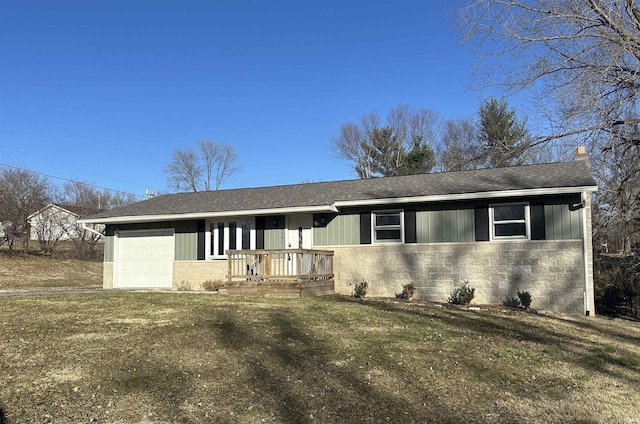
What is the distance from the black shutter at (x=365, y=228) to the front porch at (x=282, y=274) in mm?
1114

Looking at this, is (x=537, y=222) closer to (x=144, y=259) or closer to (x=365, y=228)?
(x=365, y=228)

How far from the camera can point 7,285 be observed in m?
22.1

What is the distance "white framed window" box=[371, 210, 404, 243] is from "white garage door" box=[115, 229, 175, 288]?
295 inches

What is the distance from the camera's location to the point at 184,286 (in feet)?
56.7

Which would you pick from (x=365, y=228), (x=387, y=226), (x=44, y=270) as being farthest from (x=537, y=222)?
(x=44, y=270)

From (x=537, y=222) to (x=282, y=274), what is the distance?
7113 millimetres

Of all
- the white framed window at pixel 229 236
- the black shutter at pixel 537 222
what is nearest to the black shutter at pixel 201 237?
the white framed window at pixel 229 236

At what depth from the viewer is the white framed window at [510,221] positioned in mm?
13469

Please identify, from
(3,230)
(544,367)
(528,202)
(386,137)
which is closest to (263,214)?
(528,202)


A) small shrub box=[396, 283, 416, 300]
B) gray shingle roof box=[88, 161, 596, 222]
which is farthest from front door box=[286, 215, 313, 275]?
small shrub box=[396, 283, 416, 300]

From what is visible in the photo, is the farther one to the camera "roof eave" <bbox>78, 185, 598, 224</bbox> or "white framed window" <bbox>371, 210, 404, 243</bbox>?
"white framed window" <bbox>371, 210, 404, 243</bbox>

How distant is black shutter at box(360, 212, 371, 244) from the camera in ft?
50.1

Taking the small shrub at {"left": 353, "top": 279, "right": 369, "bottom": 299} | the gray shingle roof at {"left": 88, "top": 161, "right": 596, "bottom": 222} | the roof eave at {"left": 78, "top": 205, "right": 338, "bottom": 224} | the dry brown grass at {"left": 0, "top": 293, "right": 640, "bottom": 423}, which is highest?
the gray shingle roof at {"left": 88, "top": 161, "right": 596, "bottom": 222}

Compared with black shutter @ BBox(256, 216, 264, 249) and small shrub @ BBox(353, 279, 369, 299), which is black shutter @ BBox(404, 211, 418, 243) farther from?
black shutter @ BBox(256, 216, 264, 249)
